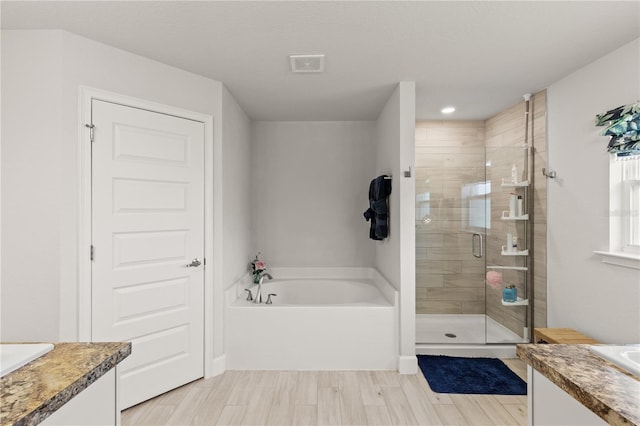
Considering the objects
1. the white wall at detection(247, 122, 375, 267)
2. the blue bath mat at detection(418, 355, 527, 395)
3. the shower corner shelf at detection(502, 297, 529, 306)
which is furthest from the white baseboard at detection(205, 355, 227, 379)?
the shower corner shelf at detection(502, 297, 529, 306)

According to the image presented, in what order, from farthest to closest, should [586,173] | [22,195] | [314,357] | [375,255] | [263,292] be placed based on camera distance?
[375,255] < [263,292] < [314,357] < [586,173] < [22,195]

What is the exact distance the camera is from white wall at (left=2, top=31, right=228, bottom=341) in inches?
78.6

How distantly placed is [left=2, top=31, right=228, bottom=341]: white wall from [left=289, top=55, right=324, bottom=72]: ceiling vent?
1343 millimetres

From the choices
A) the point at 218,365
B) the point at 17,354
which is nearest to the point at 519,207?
the point at 218,365


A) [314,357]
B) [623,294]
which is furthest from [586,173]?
[314,357]

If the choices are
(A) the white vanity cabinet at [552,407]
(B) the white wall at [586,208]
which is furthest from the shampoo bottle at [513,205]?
(A) the white vanity cabinet at [552,407]

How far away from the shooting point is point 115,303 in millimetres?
2252

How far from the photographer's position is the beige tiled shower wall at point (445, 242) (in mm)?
3373

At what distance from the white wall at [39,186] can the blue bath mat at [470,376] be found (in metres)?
2.52

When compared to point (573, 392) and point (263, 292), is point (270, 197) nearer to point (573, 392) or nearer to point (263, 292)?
point (263, 292)

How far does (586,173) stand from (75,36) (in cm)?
349

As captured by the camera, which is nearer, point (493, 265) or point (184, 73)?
point (184, 73)

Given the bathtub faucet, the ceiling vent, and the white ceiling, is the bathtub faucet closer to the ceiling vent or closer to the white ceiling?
the white ceiling

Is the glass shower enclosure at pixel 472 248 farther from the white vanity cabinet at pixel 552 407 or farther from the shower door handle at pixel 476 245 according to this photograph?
the white vanity cabinet at pixel 552 407
